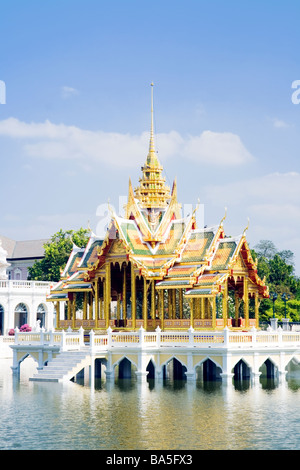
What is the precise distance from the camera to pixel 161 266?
101ft

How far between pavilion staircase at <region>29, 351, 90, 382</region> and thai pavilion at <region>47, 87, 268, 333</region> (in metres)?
3.32

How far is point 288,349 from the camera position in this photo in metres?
29.4

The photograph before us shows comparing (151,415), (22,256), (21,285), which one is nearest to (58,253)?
(21,285)

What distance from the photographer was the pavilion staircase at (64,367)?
27.8m

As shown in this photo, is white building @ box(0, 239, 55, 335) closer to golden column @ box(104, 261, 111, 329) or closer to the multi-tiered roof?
the multi-tiered roof

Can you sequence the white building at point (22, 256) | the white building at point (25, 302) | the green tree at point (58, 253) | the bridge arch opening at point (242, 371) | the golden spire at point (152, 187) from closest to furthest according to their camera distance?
1. the bridge arch opening at point (242, 371)
2. the golden spire at point (152, 187)
3. the white building at point (25, 302)
4. the green tree at point (58, 253)
5. the white building at point (22, 256)

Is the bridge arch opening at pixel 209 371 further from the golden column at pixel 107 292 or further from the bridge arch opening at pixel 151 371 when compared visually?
the golden column at pixel 107 292


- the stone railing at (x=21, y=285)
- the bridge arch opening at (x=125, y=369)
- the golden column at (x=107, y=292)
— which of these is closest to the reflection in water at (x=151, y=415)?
the bridge arch opening at (x=125, y=369)

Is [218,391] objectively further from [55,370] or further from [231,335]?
[55,370]

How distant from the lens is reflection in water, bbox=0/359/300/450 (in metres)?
17.1

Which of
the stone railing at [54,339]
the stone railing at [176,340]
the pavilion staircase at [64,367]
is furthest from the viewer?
the stone railing at [54,339]

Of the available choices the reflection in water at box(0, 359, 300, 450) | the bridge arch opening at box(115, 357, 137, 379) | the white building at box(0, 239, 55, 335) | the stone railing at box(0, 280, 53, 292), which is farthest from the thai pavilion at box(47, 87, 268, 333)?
the stone railing at box(0, 280, 53, 292)

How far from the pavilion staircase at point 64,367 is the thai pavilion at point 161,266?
332 centimetres
